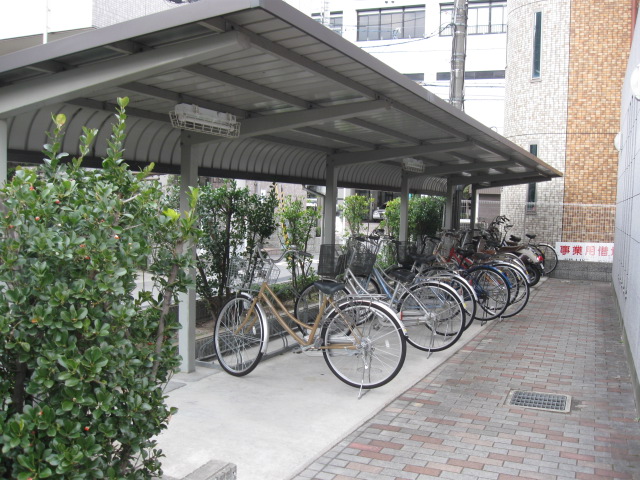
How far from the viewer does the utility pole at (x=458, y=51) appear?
1401cm

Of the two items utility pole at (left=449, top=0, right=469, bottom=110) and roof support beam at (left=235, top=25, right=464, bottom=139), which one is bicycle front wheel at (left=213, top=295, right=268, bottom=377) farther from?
utility pole at (left=449, top=0, right=469, bottom=110)

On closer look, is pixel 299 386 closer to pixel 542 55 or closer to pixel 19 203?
pixel 19 203

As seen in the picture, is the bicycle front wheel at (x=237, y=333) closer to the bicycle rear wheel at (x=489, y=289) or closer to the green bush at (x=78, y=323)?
the green bush at (x=78, y=323)

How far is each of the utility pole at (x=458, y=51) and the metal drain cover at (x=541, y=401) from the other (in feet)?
31.6

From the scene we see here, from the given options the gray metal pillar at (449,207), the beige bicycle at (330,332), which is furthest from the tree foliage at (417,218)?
the beige bicycle at (330,332)

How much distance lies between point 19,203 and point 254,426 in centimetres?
282

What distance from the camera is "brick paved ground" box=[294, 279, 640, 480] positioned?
393 cm

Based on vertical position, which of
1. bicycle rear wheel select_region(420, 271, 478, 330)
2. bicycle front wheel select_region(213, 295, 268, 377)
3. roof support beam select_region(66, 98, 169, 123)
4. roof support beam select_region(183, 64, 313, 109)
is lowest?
bicycle front wheel select_region(213, 295, 268, 377)

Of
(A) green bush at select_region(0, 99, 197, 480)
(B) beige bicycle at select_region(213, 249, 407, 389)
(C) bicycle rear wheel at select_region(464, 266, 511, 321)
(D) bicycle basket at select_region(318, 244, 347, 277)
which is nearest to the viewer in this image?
(A) green bush at select_region(0, 99, 197, 480)

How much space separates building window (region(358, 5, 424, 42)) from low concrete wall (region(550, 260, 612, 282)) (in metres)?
26.8

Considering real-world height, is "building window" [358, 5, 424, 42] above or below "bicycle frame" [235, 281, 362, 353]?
above

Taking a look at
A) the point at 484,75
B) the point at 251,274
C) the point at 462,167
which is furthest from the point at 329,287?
the point at 484,75

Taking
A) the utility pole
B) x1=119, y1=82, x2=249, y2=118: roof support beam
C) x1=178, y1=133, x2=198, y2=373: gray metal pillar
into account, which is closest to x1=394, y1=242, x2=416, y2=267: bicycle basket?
x1=119, y1=82, x2=249, y2=118: roof support beam

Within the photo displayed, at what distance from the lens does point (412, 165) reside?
9938mm
